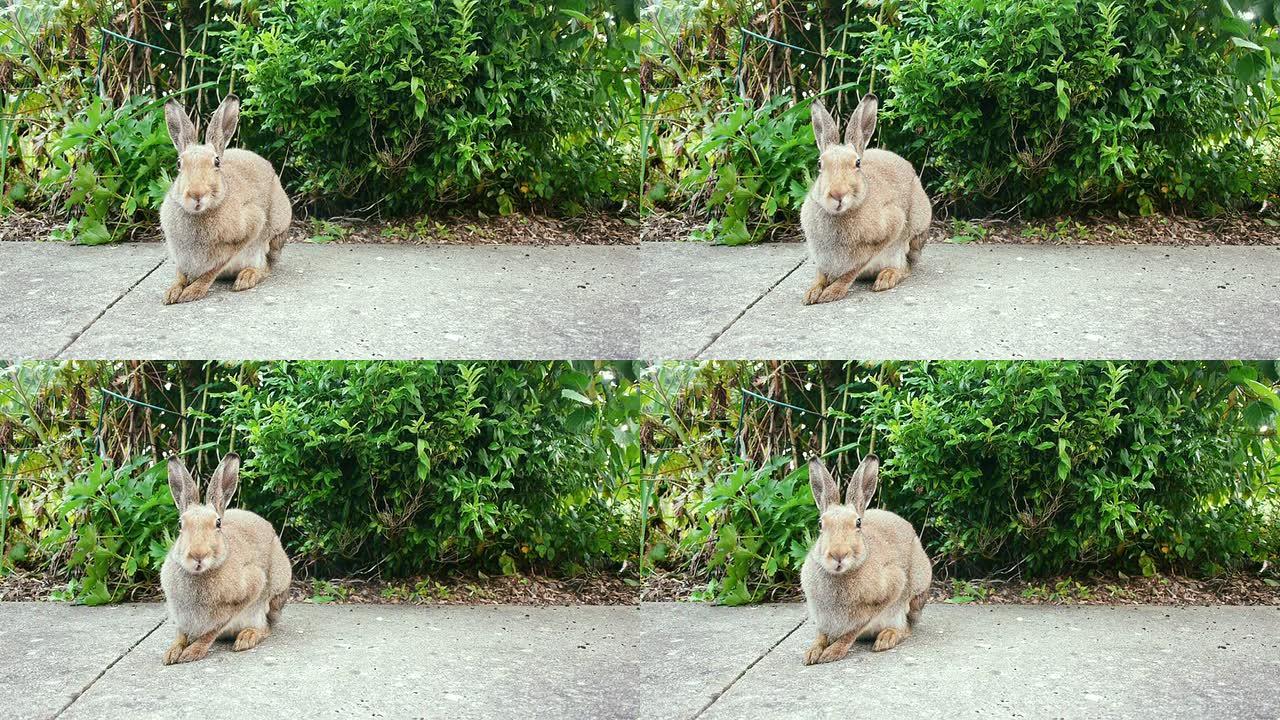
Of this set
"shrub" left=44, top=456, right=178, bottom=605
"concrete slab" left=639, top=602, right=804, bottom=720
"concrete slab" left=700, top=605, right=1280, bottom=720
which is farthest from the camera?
"shrub" left=44, top=456, right=178, bottom=605

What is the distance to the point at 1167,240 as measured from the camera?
541cm

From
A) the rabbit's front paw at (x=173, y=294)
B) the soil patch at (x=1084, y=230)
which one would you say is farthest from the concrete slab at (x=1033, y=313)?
the rabbit's front paw at (x=173, y=294)

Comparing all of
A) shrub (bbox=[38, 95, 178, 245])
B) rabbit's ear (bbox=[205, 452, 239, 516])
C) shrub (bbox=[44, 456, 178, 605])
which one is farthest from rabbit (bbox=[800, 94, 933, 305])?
shrub (bbox=[44, 456, 178, 605])

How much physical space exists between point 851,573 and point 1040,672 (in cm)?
74

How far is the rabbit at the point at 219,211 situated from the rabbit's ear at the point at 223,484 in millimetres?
712

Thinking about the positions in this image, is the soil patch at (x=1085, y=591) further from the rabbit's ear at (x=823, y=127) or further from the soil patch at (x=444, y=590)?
the rabbit's ear at (x=823, y=127)

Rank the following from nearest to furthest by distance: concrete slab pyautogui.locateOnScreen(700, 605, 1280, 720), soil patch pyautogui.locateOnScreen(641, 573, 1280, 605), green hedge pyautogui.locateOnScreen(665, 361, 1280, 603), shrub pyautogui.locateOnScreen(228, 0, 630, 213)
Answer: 1. concrete slab pyautogui.locateOnScreen(700, 605, 1280, 720)
2. shrub pyautogui.locateOnScreen(228, 0, 630, 213)
3. green hedge pyautogui.locateOnScreen(665, 361, 1280, 603)
4. soil patch pyautogui.locateOnScreen(641, 573, 1280, 605)

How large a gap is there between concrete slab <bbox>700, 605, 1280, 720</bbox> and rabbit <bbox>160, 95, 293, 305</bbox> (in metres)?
2.43

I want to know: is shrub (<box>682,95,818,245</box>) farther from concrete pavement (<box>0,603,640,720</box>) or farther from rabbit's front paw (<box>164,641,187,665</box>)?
rabbit's front paw (<box>164,641,187,665</box>)

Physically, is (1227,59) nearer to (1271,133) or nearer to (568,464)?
(1271,133)

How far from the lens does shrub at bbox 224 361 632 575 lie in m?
4.95

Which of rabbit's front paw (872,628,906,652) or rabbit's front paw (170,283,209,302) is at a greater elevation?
Answer: rabbit's front paw (170,283,209,302)

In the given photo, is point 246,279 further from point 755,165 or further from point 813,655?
point 813,655

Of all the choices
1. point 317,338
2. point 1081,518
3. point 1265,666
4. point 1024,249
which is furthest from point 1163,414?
point 317,338
